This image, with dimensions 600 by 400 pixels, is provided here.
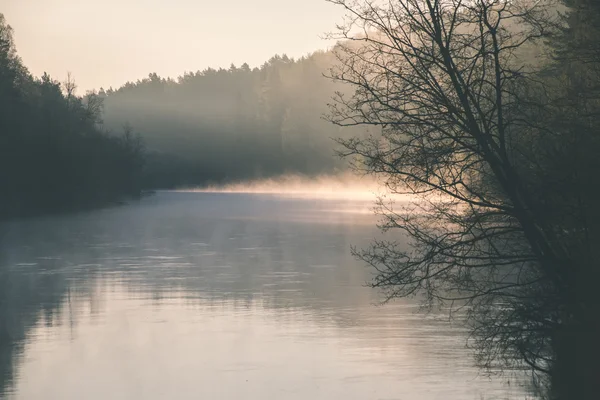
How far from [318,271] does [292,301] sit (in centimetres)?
957

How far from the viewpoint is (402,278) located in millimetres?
15227

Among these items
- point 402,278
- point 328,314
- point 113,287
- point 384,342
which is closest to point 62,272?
point 113,287

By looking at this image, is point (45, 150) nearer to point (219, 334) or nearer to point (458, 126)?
point (219, 334)

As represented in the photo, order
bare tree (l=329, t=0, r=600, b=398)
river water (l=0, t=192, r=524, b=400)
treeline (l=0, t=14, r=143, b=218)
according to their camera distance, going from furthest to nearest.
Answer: treeline (l=0, t=14, r=143, b=218), river water (l=0, t=192, r=524, b=400), bare tree (l=329, t=0, r=600, b=398)

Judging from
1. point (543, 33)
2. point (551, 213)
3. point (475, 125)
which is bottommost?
point (551, 213)

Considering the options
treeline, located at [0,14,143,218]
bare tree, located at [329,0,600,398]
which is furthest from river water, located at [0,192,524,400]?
treeline, located at [0,14,143,218]

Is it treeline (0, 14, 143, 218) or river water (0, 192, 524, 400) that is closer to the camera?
river water (0, 192, 524, 400)

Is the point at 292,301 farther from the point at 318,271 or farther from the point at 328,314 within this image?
the point at 318,271

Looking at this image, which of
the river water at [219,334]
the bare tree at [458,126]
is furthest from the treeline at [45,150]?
the bare tree at [458,126]

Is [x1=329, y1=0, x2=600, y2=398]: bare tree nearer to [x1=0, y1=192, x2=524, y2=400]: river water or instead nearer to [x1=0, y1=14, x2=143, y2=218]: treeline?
[x1=0, y1=192, x2=524, y2=400]: river water

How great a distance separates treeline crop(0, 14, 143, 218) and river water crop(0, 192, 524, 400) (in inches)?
1754

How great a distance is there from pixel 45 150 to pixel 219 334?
77150 mm

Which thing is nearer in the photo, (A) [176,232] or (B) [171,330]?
(B) [171,330]

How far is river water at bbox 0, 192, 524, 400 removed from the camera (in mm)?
16469
